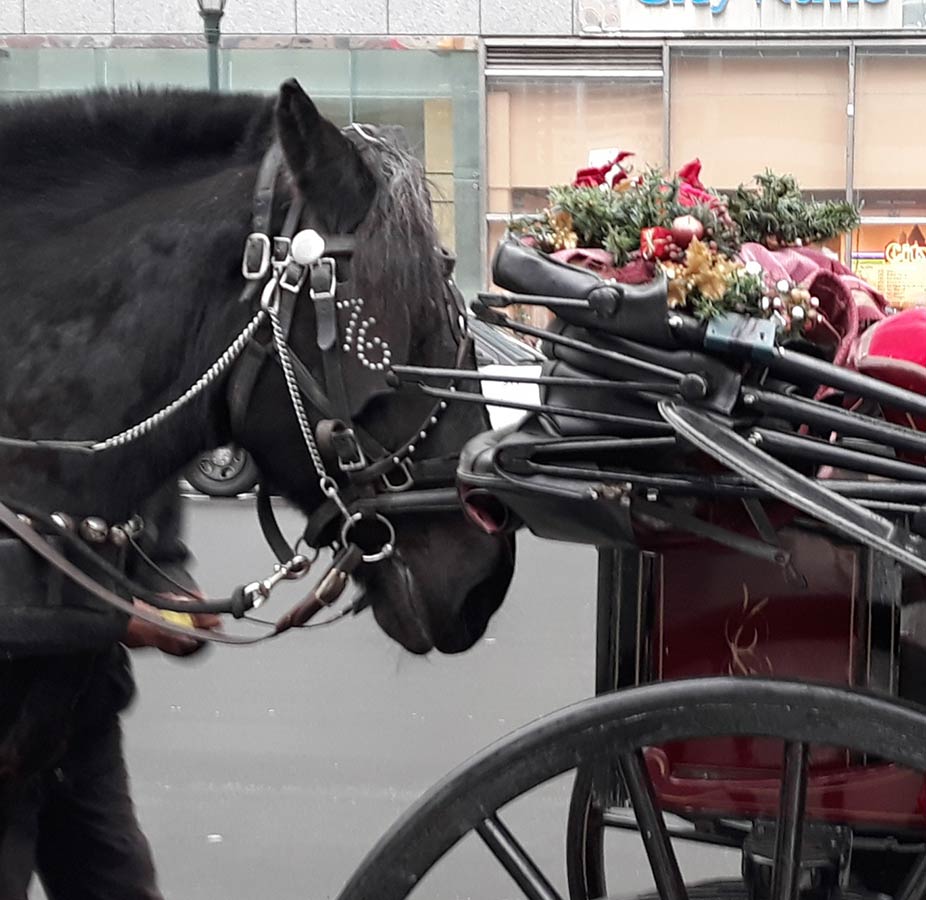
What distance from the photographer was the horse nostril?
2012 millimetres

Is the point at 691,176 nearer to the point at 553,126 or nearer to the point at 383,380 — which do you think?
the point at 383,380

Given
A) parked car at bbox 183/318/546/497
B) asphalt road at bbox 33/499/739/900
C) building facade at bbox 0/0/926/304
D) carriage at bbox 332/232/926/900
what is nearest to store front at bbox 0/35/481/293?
building facade at bbox 0/0/926/304

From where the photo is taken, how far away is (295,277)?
82.4 inches

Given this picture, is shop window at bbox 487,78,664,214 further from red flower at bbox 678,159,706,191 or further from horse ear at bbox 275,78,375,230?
horse ear at bbox 275,78,375,230

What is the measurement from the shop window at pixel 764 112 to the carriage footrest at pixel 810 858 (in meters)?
11.0

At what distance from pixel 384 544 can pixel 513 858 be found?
0.58m

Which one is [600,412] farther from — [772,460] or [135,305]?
[135,305]

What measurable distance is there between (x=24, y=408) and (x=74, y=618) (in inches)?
12.8

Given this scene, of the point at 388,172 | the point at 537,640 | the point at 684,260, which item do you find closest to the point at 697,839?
the point at 684,260

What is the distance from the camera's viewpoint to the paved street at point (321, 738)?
3.87 m

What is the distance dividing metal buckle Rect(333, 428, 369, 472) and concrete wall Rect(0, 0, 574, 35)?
10.9m

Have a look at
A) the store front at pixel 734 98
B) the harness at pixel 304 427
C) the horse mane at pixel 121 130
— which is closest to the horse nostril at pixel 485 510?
the harness at pixel 304 427

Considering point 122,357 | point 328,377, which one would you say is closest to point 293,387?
point 328,377

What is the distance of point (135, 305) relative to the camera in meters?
2.13
